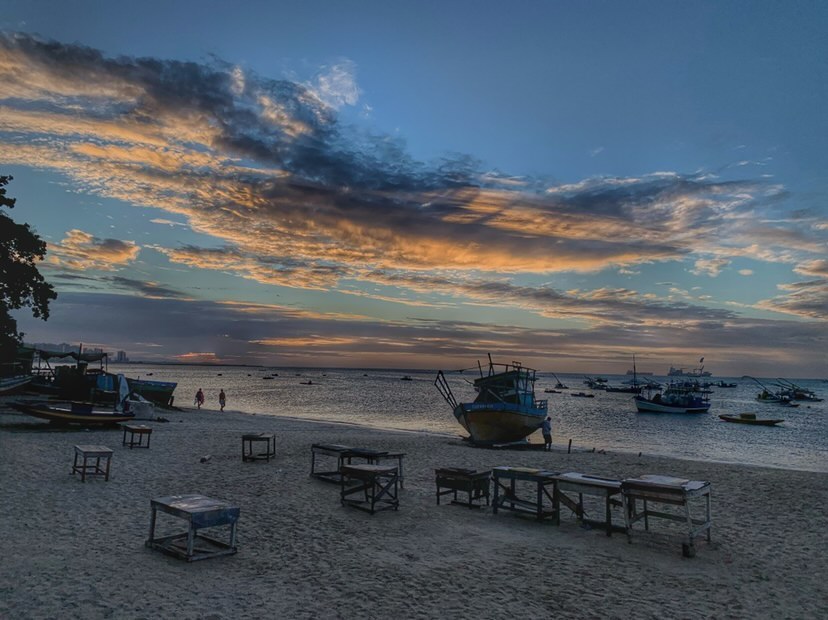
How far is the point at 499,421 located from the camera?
109 ft

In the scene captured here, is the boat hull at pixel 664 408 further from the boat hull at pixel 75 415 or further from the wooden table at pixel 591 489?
the wooden table at pixel 591 489

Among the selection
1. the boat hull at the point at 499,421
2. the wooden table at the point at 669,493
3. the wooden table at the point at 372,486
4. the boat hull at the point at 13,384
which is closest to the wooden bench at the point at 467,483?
the wooden table at the point at 372,486

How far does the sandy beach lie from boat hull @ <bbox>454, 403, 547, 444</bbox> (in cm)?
1584

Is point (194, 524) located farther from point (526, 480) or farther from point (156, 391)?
point (156, 391)

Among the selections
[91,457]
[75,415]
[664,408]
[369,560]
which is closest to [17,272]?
[75,415]

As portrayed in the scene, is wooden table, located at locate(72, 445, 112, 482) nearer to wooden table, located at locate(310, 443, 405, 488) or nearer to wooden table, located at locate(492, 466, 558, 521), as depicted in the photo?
wooden table, located at locate(310, 443, 405, 488)

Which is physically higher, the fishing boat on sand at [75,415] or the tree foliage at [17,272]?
the tree foliage at [17,272]

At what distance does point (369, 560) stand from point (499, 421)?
953 inches

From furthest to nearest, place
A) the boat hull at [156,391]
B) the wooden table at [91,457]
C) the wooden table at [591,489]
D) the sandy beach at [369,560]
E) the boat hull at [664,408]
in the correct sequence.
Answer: the boat hull at [664,408] < the boat hull at [156,391] < the wooden table at [91,457] < the wooden table at [591,489] < the sandy beach at [369,560]

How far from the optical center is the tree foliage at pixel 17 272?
42.2 m

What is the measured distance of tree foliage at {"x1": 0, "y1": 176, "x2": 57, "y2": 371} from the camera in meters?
42.2

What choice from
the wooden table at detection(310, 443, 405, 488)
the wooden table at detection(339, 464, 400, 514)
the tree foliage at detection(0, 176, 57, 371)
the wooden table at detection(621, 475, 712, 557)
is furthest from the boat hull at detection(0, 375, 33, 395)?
the wooden table at detection(621, 475, 712, 557)

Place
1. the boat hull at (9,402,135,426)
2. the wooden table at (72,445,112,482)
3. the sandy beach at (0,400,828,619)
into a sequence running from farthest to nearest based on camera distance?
the boat hull at (9,402,135,426), the wooden table at (72,445,112,482), the sandy beach at (0,400,828,619)

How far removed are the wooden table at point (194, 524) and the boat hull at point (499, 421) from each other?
24.3 m
